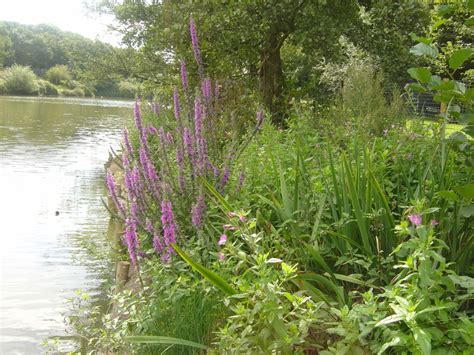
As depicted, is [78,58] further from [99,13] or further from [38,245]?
[38,245]

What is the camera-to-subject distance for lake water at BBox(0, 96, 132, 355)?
525cm

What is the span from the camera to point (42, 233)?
27.5 feet

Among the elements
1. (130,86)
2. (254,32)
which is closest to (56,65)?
(130,86)

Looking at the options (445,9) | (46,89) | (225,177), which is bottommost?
(46,89)

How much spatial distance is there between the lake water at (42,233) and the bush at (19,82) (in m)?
56.9

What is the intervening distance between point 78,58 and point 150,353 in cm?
1609

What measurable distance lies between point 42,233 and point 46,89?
8056cm

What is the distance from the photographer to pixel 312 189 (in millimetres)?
2785

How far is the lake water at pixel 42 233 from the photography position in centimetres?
525

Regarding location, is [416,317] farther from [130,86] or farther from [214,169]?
[130,86]

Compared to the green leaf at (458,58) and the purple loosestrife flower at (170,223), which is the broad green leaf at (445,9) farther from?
the purple loosestrife flower at (170,223)

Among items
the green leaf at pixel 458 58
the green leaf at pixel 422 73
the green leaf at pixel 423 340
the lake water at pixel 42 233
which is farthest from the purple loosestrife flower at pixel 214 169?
the lake water at pixel 42 233

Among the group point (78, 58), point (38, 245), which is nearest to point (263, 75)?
point (38, 245)

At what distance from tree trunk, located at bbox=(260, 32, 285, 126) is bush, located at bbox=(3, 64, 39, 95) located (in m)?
68.6
